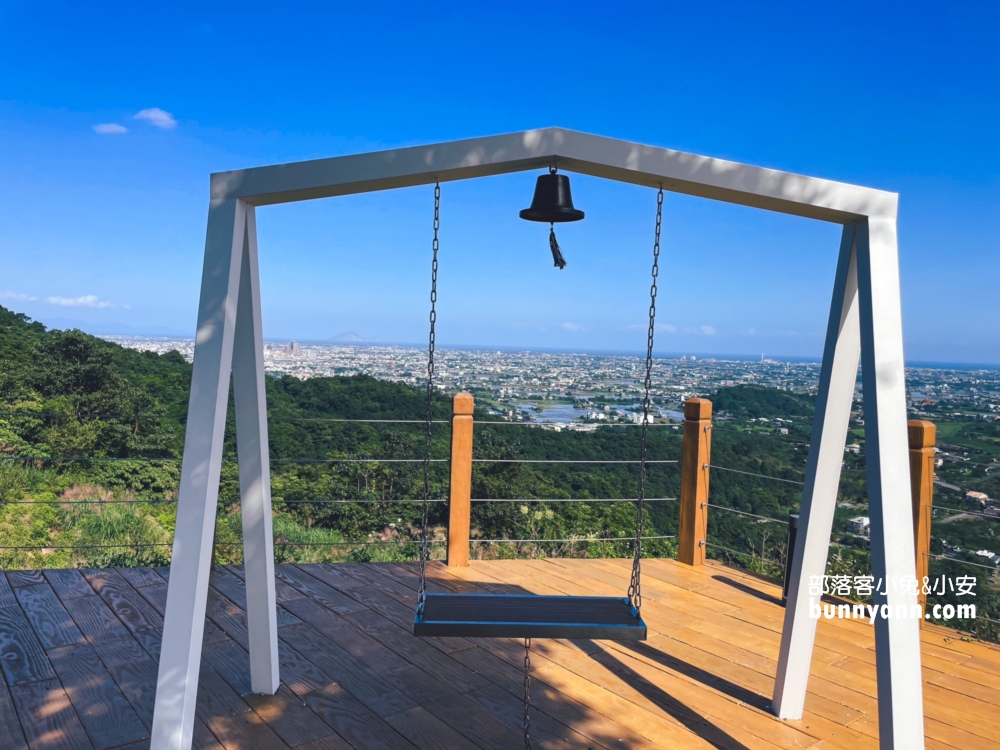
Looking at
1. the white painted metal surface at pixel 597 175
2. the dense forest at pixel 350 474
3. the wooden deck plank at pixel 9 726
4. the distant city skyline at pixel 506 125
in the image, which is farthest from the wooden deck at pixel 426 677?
the distant city skyline at pixel 506 125

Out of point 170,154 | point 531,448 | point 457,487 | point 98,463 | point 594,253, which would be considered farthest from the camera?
point 594,253

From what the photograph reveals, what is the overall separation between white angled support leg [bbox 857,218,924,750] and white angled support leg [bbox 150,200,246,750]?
1940mm

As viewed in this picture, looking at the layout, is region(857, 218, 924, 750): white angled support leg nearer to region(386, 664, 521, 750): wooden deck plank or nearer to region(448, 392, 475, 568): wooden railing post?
region(386, 664, 521, 750): wooden deck plank

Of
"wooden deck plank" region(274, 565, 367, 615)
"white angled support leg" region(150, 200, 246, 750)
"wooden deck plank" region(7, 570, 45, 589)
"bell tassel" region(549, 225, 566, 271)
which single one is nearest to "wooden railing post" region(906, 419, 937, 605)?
"bell tassel" region(549, 225, 566, 271)

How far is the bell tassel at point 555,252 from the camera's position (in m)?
2.10

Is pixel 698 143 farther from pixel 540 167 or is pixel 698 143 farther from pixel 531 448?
pixel 540 167

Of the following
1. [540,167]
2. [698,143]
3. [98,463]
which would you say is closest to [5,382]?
[98,463]

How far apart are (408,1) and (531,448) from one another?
6.00 meters

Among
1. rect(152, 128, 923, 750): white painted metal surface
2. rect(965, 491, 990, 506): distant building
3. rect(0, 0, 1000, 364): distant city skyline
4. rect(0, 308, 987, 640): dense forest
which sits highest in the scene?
rect(0, 0, 1000, 364): distant city skyline

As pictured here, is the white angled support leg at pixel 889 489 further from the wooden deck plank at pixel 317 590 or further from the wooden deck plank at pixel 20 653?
the wooden deck plank at pixel 20 653

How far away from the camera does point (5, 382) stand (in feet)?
31.5

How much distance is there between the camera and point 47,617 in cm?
314

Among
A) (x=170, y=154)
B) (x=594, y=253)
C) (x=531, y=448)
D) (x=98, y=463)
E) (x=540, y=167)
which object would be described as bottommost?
(x=98, y=463)

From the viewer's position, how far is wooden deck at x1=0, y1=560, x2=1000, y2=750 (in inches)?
88.6
